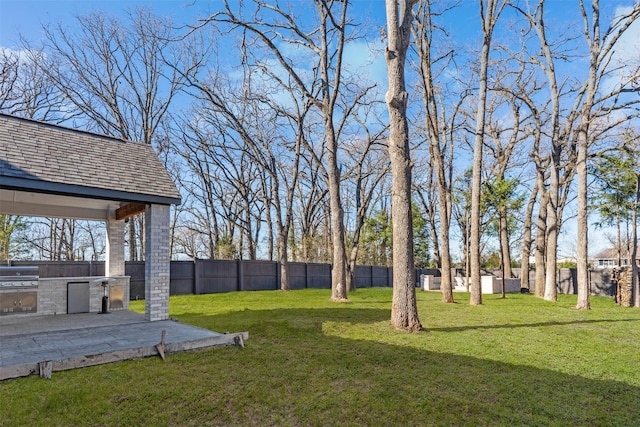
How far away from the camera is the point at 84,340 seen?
230 inches

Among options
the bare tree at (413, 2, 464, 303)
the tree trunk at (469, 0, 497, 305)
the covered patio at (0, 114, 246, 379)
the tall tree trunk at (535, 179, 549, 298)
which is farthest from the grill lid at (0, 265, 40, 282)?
the tall tree trunk at (535, 179, 549, 298)

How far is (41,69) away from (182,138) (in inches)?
287

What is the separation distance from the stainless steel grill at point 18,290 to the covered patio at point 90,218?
4cm

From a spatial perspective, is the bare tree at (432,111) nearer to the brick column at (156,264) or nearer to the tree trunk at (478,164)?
the tree trunk at (478,164)

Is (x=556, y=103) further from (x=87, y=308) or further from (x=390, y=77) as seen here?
(x=87, y=308)

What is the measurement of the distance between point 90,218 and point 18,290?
2683mm

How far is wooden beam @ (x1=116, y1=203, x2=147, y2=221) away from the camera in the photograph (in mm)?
8523

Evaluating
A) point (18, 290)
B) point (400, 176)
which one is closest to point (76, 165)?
point (18, 290)

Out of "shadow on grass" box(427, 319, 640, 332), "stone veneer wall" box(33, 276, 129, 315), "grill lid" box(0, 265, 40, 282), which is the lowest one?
"shadow on grass" box(427, 319, 640, 332)

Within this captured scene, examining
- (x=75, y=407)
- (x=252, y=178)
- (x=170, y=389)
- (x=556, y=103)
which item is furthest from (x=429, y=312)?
(x=252, y=178)

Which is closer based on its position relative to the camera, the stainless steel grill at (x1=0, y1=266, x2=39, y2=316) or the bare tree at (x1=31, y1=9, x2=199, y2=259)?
the stainless steel grill at (x1=0, y1=266, x2=39, y2=316)

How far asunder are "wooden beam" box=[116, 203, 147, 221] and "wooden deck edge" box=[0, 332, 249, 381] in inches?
150

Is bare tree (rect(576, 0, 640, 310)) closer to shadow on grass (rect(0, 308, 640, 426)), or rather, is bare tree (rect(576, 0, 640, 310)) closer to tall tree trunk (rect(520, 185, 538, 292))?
tall tree trunk (rect(520, 185, 538, 292))

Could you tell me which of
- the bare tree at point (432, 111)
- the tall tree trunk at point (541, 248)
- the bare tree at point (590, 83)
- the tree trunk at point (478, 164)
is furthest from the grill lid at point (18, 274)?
the tall tree trunk at point (541, 248)
